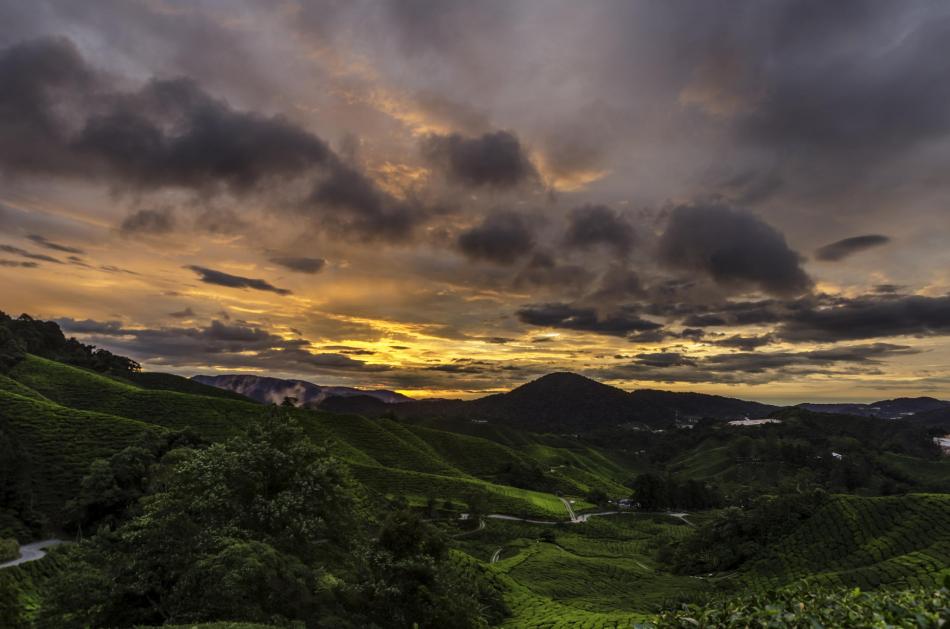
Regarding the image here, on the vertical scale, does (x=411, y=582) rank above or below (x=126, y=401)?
above

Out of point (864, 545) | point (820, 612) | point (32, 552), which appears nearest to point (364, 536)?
point (820, 612)

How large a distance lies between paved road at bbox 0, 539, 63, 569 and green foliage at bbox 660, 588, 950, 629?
6736 centimetres

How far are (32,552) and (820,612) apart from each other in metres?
80.2

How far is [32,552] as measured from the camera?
56281 mm

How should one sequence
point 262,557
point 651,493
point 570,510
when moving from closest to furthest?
point 262,557, point 570,510, point 651,493

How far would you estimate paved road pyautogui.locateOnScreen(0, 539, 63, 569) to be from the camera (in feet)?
162

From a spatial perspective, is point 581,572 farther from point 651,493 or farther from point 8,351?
point 8,351

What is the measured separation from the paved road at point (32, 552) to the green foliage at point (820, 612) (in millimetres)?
67363

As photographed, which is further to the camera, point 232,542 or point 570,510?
point 570,510

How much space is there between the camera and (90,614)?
24.0m

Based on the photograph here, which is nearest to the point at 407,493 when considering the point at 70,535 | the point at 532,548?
the point at 532,548

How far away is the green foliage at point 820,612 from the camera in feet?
20.2

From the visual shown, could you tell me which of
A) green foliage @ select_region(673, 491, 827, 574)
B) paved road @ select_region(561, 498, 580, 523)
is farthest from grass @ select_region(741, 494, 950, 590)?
paved road @ select_region(561, 498, 580, 523)

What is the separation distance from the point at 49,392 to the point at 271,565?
143 metres
